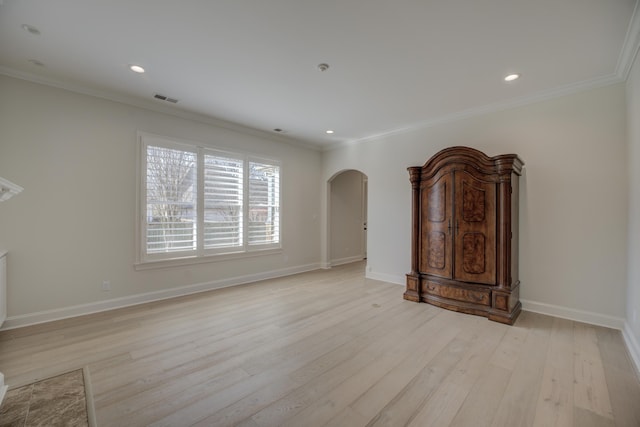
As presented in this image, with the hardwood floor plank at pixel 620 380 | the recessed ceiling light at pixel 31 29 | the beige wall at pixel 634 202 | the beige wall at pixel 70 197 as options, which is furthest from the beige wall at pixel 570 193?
the recessed ceiling light at pixel 31 29

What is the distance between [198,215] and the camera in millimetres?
4305

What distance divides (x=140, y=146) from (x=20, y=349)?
8.42 ft

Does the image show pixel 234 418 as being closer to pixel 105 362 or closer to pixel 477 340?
→ pixel 105 362

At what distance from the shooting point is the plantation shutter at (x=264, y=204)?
5.05 meters

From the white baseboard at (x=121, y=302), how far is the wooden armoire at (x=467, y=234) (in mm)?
2856

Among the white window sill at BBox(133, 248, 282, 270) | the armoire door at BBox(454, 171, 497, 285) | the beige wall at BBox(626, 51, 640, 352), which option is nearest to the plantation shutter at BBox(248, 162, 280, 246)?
the white window sill at BBox(133, 248, 282, 270)

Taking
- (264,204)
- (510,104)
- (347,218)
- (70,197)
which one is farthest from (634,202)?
(70,197)

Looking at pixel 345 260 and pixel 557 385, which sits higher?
pixel 345 260

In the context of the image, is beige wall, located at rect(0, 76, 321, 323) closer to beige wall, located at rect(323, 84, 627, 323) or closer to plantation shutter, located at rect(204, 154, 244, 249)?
plantation shutter, located at rect(204, 154, 244, 249)

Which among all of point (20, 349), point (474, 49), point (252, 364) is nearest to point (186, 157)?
point (20, 349)

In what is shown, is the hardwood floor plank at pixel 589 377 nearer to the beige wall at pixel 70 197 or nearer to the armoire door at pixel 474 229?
the armoire door at pixel 474 229

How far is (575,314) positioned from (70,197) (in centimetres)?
628

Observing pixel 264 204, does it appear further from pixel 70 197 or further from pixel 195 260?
pixel 70 197

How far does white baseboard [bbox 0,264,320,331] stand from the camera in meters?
3.02
